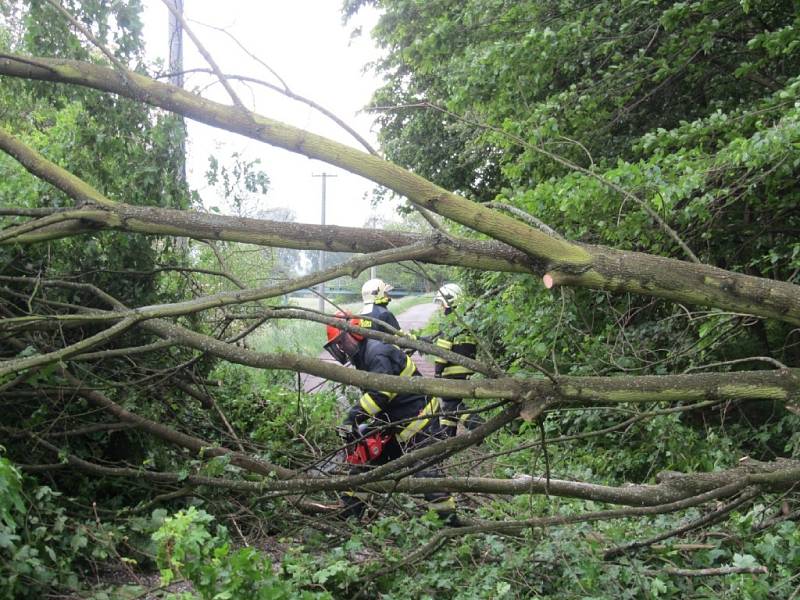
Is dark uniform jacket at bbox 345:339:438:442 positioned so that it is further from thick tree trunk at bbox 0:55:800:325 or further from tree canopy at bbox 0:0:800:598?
thick tree trunk at bbox 0:55:800:325

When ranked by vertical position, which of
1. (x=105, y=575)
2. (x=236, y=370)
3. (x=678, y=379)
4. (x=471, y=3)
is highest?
(x=471, y=3)

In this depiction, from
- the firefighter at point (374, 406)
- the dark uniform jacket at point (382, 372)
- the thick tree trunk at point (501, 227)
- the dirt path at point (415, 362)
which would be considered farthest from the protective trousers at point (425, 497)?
the thick tree trunk at point (501, 227)

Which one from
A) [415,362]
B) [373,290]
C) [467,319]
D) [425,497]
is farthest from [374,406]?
[415,362]

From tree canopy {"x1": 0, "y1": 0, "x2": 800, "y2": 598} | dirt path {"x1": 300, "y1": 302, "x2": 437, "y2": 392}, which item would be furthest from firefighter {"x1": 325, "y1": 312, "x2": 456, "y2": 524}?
tree canopy {"x1": 0, "y1": 0, "x2": 800, "y2": 598}

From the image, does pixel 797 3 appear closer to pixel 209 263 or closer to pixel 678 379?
pixel 678 379

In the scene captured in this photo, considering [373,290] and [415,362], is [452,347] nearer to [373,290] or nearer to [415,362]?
[373,290]

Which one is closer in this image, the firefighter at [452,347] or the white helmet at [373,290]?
the white helmet at [373,290]

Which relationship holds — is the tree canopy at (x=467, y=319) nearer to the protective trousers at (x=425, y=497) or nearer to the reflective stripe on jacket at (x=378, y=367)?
the protective trousers at (x=425, y=497)

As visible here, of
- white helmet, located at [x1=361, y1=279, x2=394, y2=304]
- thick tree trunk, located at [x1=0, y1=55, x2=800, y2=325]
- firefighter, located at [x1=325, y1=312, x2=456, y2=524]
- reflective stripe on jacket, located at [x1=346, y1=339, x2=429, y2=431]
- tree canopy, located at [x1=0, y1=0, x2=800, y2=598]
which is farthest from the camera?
white helmet, located at [x1=361, y1=279, x2=394, y2=304]

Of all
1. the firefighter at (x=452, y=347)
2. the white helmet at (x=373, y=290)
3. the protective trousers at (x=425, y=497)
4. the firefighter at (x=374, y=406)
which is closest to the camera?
the protective trousers at (x=425, y=497)

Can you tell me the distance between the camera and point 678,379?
315cm

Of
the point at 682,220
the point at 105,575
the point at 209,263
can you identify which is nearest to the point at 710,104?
the point at 682,220

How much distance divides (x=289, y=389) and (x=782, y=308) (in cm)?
451

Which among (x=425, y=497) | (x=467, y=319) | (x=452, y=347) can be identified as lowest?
(x=425, y=497)
